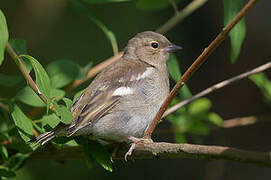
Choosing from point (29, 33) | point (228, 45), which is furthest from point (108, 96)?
point (228, 45)

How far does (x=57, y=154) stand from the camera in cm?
367

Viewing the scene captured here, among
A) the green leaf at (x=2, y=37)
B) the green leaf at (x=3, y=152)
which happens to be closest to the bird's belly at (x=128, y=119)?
the green leaf at (x=3, y=152)

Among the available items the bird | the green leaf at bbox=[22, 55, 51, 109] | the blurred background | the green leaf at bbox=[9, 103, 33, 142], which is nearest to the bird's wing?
the bird

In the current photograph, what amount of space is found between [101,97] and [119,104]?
189 mm

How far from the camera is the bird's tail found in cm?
327

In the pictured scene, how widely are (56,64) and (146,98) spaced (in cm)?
97

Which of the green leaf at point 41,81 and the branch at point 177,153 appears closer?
the branch at point 177,153

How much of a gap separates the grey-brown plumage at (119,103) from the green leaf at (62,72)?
0.29 metres

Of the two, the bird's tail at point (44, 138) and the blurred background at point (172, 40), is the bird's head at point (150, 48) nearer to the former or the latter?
the blurred background at point (172, 40)

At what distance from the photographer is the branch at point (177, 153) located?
2.27 meters

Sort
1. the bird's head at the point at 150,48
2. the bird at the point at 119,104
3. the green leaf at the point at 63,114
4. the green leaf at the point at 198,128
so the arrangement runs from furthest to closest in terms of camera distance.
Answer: the bird's head at the point at 150,48, the green leaf at the point at 198,128, the bird at the point at 119,104, the green leaf at the point at 63,114

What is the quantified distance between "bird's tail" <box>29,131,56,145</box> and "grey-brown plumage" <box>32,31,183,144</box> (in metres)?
0.06

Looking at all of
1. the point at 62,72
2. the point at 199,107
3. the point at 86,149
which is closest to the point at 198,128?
the point at 199,107

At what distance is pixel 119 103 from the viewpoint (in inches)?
163
